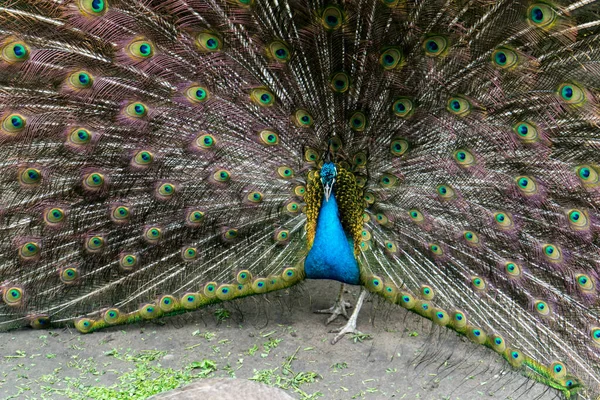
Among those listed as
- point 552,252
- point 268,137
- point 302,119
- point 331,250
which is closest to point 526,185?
point 552,252

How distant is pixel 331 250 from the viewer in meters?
3.38

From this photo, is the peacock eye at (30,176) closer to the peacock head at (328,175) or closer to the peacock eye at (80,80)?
the peacock eye at (80,80)

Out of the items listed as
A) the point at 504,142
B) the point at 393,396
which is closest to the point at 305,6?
the point at 504,142

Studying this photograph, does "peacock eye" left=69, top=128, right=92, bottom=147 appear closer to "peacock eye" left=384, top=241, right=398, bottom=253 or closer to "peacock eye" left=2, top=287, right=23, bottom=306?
"peacock eye" left=2, top=287, right=23, bottom=306

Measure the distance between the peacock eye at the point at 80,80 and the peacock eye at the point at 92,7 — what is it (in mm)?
349

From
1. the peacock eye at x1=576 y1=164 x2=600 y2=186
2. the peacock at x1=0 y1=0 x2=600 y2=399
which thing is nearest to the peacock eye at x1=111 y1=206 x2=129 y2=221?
the peacock at x1=0 y1=0 x2=600 y2=399

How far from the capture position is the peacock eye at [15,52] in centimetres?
302

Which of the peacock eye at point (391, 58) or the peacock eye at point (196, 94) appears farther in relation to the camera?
the peacock eye at point (196, 94)

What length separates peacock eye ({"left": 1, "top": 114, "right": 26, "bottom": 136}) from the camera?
3.21 m

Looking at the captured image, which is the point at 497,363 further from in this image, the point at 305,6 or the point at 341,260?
the point at 305,6

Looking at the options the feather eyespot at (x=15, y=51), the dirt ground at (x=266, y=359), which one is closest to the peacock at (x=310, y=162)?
the feather eyespot at (x=15, y=51)

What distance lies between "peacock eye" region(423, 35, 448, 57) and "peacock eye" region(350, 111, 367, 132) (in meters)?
0.53

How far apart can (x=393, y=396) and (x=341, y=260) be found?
819 mm

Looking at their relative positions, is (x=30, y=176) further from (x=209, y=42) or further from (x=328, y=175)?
(x=328, y=175)
